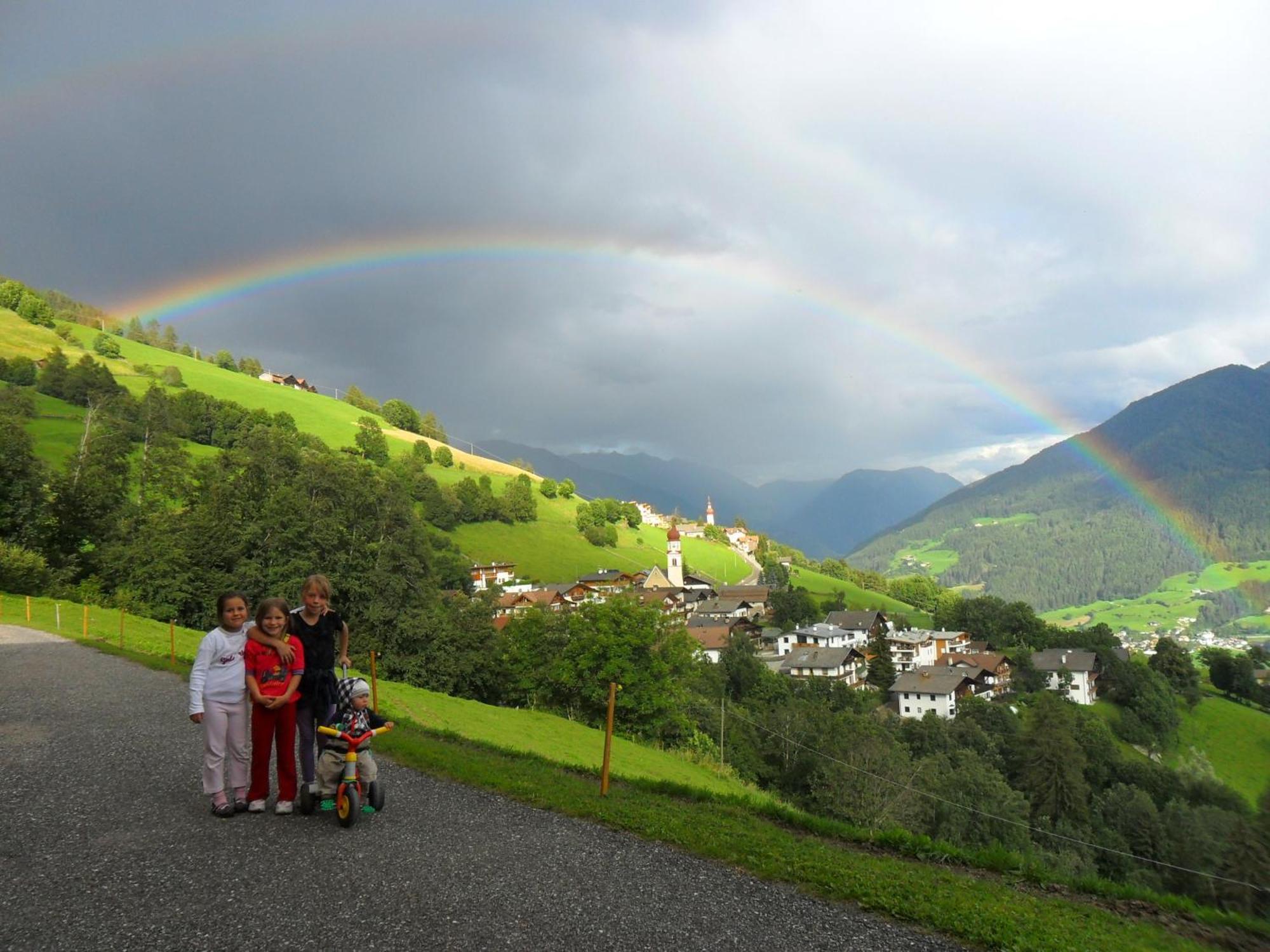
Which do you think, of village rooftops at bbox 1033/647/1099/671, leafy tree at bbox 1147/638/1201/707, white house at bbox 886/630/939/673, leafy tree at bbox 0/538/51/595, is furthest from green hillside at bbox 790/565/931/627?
leafy tree at bbox 0/538/51/595

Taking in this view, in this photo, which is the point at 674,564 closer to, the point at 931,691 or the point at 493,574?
the point at 493,574

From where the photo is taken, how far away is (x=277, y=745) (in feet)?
25.8

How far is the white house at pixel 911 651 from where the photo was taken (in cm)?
12006

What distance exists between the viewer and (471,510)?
129 m

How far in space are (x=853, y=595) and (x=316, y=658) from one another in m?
166

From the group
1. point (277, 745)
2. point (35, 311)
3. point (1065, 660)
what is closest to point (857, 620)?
point (1065, 660)

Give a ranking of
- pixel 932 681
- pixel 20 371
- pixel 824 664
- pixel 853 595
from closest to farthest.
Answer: pixel 932 681 < pixel 824 664 < pixel 20 371 < pixel 853 595

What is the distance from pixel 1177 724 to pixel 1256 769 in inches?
452

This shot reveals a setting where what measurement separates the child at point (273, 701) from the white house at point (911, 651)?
402 feet

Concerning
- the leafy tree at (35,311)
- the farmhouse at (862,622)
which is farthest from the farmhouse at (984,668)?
the leafy tree at (35,311)

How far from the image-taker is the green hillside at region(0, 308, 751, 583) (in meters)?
120

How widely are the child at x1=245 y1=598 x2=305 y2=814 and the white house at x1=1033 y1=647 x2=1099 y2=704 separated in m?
116

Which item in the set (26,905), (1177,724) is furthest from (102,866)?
(1177,724)

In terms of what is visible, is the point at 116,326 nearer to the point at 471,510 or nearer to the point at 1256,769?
the point at 471,510
